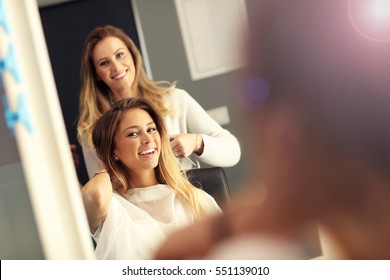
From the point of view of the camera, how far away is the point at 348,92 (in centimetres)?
109

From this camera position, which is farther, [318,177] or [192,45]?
[192,45]

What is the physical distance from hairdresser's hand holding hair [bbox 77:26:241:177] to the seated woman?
A: 0.03 metres

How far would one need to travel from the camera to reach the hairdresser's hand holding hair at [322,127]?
41.4 inches

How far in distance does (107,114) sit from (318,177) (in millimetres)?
529

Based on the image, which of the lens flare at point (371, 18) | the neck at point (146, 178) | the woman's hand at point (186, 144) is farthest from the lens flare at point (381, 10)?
the neck at point (146, 178)

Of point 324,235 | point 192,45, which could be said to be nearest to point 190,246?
point 324,235

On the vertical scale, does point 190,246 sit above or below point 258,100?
below

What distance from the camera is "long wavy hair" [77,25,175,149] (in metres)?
1.27

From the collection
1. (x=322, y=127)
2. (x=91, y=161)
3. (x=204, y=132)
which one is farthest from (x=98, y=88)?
(x=322, y=127)

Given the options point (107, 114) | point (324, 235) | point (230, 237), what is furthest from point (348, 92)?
point (107, 114)

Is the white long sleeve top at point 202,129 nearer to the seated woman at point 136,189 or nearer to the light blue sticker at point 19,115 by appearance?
the seated woman at point 136,189

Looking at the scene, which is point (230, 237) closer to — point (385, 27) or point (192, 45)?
point (192, 45)

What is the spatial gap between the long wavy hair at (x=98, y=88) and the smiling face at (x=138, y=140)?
5 cm
